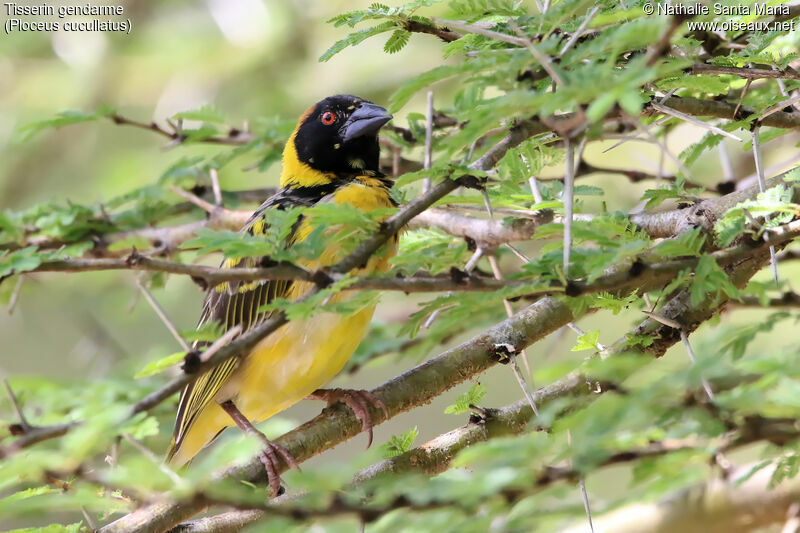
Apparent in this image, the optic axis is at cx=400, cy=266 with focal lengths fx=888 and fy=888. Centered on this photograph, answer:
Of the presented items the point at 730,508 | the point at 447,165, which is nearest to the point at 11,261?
the point at 447,165

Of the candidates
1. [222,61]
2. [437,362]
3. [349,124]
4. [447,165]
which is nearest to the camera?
[447,165]

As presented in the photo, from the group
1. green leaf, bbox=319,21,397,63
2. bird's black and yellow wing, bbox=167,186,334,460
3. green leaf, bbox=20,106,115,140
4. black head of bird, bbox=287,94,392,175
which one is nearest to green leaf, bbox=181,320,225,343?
green leaf, bbox=319,21,397,63

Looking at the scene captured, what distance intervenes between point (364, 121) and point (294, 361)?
1215 millimetres

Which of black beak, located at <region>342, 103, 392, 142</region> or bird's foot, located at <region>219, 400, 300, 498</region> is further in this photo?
black beak, located at <region>342, 103, 392, 142</region>

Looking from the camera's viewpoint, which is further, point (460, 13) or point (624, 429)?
point (460, 13)

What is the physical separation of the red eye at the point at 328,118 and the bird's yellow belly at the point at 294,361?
50.4 inches

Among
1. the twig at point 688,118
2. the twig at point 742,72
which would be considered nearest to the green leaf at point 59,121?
the twig at point 688,118

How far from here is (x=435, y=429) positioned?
9328 mm

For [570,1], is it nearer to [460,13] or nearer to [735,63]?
[460,13]

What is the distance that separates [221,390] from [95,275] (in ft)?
8.47

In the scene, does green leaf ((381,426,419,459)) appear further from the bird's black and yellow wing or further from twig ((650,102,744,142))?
twig ((650,102,744,142))

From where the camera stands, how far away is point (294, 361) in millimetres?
3789

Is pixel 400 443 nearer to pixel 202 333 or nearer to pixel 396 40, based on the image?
pixel 202 333

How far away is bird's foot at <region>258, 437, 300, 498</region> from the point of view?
313 cm
